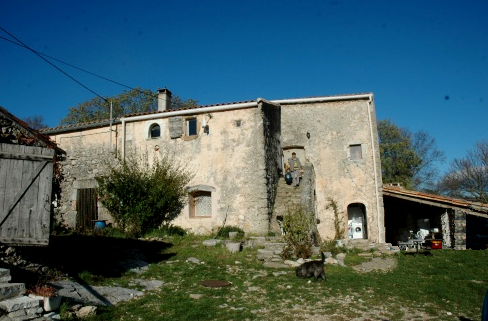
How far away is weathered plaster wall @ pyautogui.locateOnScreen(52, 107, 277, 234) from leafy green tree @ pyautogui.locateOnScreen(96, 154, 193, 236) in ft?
1.62

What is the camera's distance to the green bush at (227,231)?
14.4 metres

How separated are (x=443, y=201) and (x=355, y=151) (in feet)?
13.2

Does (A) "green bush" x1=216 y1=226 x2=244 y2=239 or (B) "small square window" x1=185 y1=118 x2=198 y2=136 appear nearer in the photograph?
(A) "green bush" x1=216 y1=226 x2=244 y2=239

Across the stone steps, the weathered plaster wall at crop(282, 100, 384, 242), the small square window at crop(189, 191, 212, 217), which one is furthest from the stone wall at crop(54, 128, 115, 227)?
the stone steps

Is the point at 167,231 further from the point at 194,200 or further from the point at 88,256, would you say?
the point at 88,256

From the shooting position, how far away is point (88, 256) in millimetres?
10250

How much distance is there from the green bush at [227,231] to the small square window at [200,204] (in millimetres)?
1315

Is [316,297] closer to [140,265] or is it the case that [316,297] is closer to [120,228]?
[140,265]

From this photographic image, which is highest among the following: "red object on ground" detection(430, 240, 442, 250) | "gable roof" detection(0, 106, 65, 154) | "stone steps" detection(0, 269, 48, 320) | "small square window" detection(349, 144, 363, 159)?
"small square window" detection(349, 144, 363, 159)

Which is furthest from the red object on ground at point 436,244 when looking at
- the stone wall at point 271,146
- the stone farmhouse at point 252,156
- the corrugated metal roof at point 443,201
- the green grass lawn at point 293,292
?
the stone wall at point 271,146

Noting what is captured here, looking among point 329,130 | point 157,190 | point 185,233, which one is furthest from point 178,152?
point 329,130

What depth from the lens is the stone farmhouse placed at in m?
15.5

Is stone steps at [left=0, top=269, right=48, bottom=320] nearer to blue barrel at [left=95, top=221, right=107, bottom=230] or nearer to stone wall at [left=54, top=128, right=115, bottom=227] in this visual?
blue barrel at [left=95, top=221, right=107, bottom=230]

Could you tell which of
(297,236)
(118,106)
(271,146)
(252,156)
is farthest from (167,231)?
(118,106)
